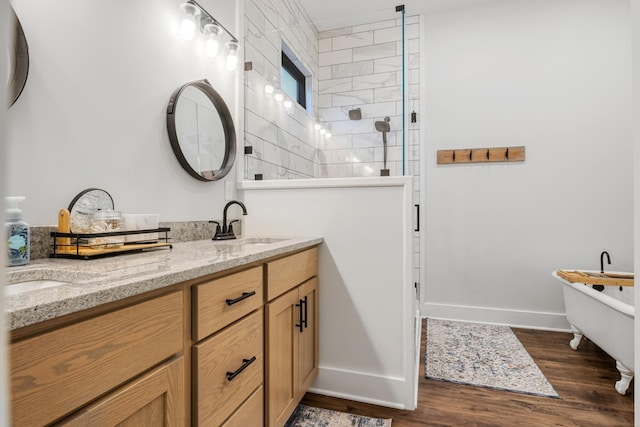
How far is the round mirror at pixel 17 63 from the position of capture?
0.97 meters

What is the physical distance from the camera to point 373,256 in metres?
1.83

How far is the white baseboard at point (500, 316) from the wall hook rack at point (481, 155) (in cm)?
132

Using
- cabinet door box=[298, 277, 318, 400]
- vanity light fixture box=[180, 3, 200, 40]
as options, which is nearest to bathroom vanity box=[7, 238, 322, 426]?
cabinet door box=[298, 277, 318, 400]

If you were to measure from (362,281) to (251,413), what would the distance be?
2.86 ft

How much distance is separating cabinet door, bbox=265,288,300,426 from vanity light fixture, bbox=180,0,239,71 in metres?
1.31

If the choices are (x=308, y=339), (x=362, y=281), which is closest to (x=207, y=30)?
(x=362, y=281)

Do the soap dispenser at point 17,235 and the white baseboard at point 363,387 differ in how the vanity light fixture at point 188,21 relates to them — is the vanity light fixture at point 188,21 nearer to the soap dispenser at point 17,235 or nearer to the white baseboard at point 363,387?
the soap dispenser at point 17,235

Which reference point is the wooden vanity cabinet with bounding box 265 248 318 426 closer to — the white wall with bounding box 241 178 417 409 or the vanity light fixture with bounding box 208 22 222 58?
the white wall with bounding box 241 178 417 409

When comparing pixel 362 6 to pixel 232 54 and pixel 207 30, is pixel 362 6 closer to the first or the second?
pixel 232 54

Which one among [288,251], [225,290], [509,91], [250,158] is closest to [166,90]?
[250,158]

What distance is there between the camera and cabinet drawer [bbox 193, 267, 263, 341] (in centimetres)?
92

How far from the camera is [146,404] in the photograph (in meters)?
0.74

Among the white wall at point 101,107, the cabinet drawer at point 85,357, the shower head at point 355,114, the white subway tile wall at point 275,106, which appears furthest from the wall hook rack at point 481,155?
the cabinet drawer at point 85,357

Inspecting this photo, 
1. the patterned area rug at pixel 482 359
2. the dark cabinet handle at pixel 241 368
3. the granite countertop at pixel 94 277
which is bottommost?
the patterned area rug at pixel 482 359
